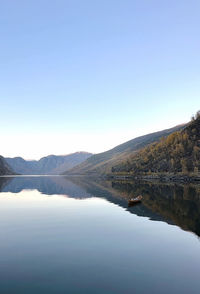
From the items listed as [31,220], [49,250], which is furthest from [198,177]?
[49,250]

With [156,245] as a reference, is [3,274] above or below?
above

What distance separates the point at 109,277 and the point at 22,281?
809 cm

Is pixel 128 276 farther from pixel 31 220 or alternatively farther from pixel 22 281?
pixel 31 220

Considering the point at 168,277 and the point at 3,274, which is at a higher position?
the point at 3,274

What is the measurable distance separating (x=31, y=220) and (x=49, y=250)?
22.0 meters

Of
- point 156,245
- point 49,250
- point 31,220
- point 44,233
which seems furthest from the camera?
point 31,220

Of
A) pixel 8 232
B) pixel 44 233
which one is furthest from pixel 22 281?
pixel 8 232

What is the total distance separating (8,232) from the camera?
38.2m

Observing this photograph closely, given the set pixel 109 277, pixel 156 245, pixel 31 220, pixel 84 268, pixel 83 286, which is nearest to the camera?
pixel 83 286

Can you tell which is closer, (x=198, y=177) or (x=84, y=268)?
(x=84, y=268)

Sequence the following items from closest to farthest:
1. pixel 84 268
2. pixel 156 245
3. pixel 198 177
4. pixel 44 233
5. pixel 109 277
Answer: pixel 109 277, pixel 84 268, pixel 156 245, pixel 44 233, pixel 198 177

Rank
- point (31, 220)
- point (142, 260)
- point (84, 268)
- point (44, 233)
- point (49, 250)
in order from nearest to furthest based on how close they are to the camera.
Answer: point (84, 268), point (142, 260), point (49, 250), point (44, 233), point (31, 220)

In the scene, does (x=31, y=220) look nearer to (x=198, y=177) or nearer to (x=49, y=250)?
(x=49, y=250)

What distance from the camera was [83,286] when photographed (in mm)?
19375
